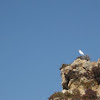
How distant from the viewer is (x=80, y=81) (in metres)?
50.0

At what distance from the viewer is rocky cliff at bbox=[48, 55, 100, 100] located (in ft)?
152

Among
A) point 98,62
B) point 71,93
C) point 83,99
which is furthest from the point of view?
point 98,62

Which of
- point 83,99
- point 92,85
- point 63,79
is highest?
point 63,79

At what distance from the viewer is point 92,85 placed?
48.9 m

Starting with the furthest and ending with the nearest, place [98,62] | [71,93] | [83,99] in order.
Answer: [98,62] → [71,93] → [83,99]

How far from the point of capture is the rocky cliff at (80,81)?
4625 cm

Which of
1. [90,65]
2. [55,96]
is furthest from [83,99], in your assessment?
[90,65]

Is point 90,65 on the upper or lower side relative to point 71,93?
upper

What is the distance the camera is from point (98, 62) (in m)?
51.8

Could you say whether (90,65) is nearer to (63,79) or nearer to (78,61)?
(78,61)

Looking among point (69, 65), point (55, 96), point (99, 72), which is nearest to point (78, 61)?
point (69, 65)

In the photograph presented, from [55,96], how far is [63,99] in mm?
2176

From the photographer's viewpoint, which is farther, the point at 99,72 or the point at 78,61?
the point at 78,61

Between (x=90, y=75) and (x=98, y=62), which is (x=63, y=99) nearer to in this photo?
(x=90, y=75)
